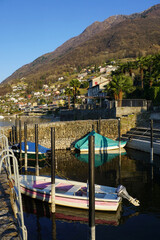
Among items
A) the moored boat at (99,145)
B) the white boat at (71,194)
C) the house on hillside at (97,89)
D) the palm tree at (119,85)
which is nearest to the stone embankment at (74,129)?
the moored boat at (99,145)

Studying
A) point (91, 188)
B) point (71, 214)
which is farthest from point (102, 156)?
point (91, 188)

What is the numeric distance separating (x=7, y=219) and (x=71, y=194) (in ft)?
18.1

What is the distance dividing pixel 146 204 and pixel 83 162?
1274 cm

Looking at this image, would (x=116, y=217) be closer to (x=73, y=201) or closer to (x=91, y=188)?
(x=73, y=201)

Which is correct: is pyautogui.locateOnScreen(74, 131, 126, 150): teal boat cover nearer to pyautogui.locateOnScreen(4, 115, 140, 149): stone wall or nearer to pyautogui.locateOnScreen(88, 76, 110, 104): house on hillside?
pyautogui.locateOnScreen(4, 115, 140, 149): stone wall

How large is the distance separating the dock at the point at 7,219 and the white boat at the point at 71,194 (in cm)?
279

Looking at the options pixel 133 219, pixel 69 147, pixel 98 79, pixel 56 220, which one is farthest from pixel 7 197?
pixel 98 79

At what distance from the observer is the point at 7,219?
888cm

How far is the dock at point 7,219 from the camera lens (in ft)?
25.3

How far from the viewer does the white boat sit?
12773 millimetres

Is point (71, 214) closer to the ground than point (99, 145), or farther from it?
closer to the ground

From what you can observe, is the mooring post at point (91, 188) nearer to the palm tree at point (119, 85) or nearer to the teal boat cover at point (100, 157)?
the teal boat cover at point (100, 157)

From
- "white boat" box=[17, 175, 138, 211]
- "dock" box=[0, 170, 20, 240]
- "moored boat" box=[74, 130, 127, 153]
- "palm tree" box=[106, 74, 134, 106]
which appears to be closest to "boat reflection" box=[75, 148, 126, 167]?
"moored boat" box=[74, 130, 127, 153]

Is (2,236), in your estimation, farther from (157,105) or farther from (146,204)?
(157,105)
